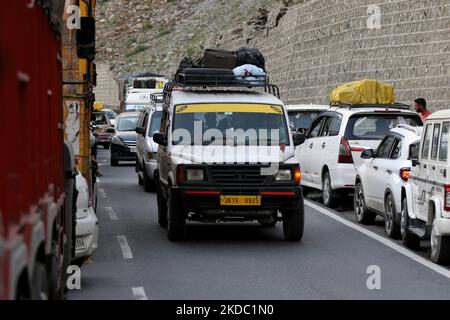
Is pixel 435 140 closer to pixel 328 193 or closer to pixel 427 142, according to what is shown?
pixel 427 142

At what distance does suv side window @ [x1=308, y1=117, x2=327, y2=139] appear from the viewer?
74.6 ft

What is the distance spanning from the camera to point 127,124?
37.6 metres

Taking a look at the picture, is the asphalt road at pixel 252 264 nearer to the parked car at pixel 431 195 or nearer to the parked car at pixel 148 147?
the parked car at pixel 431 195

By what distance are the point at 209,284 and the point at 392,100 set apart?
44.5ft

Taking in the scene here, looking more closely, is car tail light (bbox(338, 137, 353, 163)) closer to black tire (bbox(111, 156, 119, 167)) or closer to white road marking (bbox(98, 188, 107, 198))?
white road marking (bbox(98, 188, 107, 198))

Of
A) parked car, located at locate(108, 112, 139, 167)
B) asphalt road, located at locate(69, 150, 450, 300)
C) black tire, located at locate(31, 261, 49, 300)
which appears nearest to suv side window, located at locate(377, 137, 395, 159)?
asphalt road, located at locate(69, 150, 450, 300)

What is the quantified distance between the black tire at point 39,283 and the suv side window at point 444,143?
7683 mm

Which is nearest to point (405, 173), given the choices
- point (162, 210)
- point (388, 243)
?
point (388, 243)

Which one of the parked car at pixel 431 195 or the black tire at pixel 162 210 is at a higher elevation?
the parked car at pixel 431 195

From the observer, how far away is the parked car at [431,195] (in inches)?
535

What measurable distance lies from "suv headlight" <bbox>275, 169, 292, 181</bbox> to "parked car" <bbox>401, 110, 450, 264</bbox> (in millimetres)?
1457

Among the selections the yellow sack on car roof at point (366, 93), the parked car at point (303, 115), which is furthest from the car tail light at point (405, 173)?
the parked car at point (303, 115)

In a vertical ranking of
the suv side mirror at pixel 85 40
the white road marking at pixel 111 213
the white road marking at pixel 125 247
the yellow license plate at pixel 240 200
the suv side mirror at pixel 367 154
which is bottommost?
the white road marking at pixel 111 213

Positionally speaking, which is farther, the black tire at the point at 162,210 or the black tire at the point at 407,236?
the black tire at the point at 162,210
